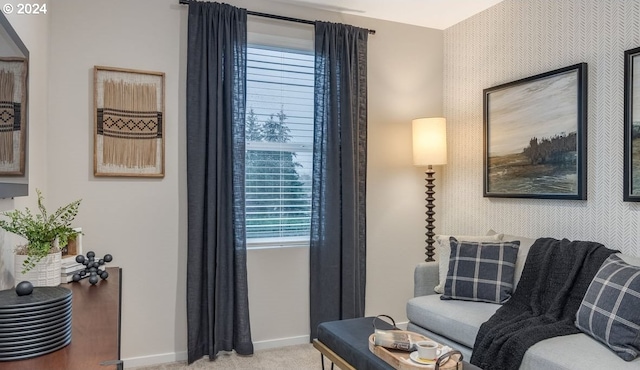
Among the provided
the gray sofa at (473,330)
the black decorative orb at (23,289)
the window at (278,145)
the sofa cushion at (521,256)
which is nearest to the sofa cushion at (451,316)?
the gray sofa at (473,330)

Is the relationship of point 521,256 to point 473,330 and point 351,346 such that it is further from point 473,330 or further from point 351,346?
point 351,346

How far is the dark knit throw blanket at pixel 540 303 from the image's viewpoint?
2217 mm

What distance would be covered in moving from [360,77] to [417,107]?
65 cm

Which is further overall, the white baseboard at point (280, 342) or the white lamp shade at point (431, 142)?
the white lamp shade at point (431, 142)

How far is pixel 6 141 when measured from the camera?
61.1 inches

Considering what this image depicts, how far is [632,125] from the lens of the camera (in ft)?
8.25

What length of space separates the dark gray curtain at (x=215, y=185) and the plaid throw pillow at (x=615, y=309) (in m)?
2.15

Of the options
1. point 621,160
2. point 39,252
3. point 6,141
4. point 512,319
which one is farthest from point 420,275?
point 6,141

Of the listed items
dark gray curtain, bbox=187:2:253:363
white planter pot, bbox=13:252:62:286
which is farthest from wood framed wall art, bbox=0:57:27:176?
dark gray curtain, bbox=187:2:253:363

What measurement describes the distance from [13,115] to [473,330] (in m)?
2.41

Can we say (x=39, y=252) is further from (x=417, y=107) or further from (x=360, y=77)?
(x=417, y=107)

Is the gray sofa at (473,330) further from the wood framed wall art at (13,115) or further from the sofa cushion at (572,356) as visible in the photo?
the wood framed wall art at (13,115)

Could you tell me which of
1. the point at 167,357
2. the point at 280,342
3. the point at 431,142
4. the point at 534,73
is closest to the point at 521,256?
the point at 431,142

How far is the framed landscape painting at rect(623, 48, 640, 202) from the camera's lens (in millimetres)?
2492
